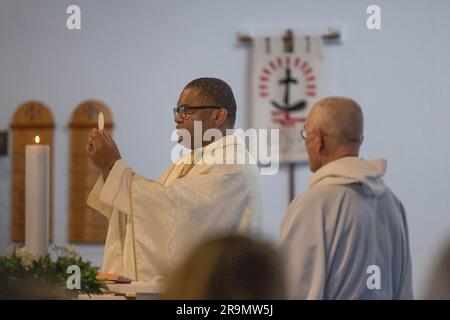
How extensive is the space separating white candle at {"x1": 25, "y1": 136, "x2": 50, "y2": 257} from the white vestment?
2.03 ft

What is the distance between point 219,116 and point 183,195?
12.3 inches

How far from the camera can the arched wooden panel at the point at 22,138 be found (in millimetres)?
5531

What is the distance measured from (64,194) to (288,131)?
1219 millimetres

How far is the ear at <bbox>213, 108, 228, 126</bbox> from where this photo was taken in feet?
11.2

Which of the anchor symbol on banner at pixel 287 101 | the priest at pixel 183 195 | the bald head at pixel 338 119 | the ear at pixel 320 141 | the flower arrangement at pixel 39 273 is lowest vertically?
the flower arrangement at pixel 39 273

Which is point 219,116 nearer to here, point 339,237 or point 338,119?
point 338,119

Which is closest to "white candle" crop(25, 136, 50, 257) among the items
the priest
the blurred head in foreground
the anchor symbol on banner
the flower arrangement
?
the flower arrangement

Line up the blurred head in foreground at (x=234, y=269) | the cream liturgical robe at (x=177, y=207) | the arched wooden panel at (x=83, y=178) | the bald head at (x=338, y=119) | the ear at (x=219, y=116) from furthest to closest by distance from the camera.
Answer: the arched wooden panel at (x=83, y=178)
the ear at (x=219, y=116)
the cream liturgical robe at (x=177, y=207)
the bald head at (x=338, y=119)
the blurred head in foreground at (x=234, y=269)

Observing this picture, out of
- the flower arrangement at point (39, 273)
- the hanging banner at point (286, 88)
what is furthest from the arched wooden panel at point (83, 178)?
the flower arrangement at point (39, 273)

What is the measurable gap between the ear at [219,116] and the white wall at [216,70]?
1956mm

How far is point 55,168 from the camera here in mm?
5621

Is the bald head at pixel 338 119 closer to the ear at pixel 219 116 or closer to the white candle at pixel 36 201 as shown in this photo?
the white candle at pixel 36 201

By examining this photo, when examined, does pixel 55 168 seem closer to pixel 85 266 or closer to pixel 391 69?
pixel 391 69

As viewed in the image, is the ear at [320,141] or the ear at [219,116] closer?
the ear at [320,141]
